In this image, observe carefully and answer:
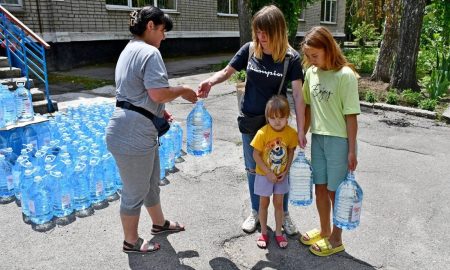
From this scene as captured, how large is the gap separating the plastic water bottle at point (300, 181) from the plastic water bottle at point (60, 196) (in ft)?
7.20

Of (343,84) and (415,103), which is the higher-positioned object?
(343,84)

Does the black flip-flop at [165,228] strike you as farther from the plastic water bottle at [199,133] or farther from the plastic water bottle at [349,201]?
the plastic water bottle at [349,201]

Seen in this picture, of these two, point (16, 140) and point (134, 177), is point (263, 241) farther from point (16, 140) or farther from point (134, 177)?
point (16, 140)

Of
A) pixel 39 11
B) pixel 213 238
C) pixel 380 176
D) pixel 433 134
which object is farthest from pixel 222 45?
pixel 213 238

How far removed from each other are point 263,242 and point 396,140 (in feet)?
13.7

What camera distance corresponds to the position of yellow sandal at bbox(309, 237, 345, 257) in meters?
3.24

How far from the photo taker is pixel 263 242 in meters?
3.34

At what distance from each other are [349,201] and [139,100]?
5.73 ft

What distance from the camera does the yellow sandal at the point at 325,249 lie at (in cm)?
324

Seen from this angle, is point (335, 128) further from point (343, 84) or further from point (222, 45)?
point (222, 45)

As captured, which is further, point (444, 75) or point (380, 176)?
point (444, 75)

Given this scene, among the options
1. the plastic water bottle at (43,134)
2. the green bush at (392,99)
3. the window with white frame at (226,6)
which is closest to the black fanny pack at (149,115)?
the plastic water bottle at (43,134)

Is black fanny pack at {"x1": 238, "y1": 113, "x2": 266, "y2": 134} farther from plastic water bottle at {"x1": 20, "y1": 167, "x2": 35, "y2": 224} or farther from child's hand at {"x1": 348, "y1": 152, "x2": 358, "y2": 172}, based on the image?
plastic water bottle at {"x1": 20, "y1": 167, "x2": 35, "y2": 224}

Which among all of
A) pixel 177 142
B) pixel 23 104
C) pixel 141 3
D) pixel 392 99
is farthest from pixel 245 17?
pixel 23 104
